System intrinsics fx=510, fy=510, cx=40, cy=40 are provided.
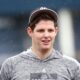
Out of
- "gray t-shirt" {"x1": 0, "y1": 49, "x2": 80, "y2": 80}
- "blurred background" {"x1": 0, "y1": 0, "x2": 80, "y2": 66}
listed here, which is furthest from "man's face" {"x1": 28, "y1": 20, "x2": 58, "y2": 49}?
"blurred background" {"x1": 0, "y1": 0, "x2": 80, "y2": 66}

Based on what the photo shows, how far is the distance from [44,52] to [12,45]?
707cm

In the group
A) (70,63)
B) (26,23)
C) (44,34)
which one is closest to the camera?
(44,34)

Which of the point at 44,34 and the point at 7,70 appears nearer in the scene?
the point at 44,34

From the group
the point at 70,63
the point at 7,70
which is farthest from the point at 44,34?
the point at 7,70

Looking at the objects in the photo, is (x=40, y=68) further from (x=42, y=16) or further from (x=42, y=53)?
(x=42, y=16)

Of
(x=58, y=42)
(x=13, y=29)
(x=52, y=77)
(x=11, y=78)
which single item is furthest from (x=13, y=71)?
(x=13, y=29)

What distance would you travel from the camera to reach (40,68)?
4.17 m

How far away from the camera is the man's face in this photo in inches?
162

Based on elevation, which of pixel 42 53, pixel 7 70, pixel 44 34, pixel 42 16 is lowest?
pixel 7 70

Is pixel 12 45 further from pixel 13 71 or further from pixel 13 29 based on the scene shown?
pixel 13 71

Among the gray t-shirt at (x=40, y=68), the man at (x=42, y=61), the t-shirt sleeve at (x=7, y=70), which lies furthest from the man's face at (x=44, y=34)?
the t-shirt sleeve at (x=7, y=70)

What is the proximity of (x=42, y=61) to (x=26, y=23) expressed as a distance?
7.25 m

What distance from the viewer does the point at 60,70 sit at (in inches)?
165

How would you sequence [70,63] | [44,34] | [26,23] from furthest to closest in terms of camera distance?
[26,23], [70,63], [44,34]
